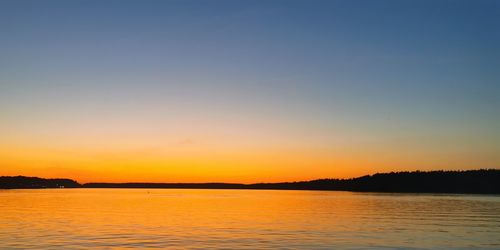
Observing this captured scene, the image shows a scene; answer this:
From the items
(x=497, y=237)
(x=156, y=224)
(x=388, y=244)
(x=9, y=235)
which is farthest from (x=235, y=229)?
(x=497, y=237)

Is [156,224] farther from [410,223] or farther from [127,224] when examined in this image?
[410,223]

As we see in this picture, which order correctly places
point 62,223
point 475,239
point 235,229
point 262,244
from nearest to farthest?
point 262,244
point 475,239
point 235,229
point 62,223

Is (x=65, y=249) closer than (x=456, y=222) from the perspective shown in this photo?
Yes

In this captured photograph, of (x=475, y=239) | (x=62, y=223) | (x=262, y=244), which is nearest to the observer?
(x=262, y=244)

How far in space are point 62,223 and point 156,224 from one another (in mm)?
9873

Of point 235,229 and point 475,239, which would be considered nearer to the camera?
point 475,239

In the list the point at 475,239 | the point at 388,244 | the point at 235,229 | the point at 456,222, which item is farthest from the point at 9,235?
the point at 456,222

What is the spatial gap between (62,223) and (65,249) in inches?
856

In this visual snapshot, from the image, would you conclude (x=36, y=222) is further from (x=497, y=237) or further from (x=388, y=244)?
(x=497, y=237)

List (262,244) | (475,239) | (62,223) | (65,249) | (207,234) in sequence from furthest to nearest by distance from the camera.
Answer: (62,223) → (207,234) → (475,239) → (262,244) → (65,249)

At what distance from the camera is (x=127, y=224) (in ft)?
182

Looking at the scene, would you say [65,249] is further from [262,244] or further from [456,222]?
[456,222]

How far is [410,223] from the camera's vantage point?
189 feet

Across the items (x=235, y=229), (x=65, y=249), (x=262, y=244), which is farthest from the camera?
(x=235, y=229)
